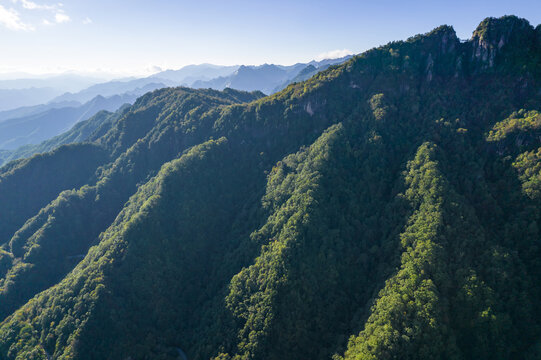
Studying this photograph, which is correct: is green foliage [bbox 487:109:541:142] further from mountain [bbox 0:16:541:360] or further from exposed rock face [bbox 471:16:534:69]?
exposed rock face [bbox 471:16:534:69]

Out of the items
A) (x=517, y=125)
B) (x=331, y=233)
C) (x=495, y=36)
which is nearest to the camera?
Result: (x=517, y=125)

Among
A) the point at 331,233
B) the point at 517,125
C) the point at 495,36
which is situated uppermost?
the point at 495,36

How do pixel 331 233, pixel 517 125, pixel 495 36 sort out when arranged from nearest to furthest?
pixel 517 125 < pixel 331 233 < pixel 495 36

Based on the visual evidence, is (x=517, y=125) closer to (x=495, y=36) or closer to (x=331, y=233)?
(x=495, y=36)

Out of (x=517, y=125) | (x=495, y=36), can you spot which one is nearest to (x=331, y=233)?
(x=517, y=125)

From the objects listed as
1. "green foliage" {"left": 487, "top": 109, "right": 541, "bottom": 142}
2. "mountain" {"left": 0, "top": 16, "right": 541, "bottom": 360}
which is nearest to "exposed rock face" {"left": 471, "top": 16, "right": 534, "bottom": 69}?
"mountain" {"left": 0, "top": 16, "right": 541, "bottom": 360}

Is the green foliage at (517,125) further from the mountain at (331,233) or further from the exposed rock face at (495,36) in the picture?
the exposed rock face at (495,36)

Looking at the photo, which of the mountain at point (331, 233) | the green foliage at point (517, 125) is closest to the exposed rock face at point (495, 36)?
the mountain at point (331, 233)

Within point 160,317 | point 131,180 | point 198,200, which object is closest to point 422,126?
point 198,200

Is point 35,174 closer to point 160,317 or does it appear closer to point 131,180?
point 131,180

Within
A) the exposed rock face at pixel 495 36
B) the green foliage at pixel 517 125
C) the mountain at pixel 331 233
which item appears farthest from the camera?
the exposed rock face at pixel 495 36
